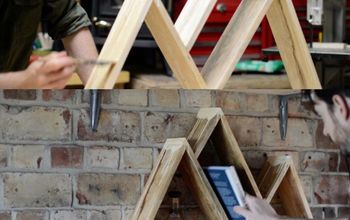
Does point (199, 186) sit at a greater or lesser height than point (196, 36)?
lesser

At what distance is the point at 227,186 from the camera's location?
87 centimetres

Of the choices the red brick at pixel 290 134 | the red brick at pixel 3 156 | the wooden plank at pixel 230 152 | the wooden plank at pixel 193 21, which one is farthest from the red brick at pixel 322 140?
the red brick at pixel 3 156

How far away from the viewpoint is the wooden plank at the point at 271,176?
89 cm

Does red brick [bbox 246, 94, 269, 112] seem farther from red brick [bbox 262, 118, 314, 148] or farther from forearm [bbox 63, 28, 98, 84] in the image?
forearm [bbox 63, 28, 98, 84]

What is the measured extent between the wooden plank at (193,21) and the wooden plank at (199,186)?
0.15 meters

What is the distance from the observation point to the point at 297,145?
0.91 meters

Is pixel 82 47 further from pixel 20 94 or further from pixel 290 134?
pixel 290 134

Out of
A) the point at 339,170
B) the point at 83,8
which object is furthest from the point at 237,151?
the point at 83,8

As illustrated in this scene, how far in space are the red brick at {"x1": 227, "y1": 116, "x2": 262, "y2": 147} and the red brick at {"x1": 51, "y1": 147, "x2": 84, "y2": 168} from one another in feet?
0.75

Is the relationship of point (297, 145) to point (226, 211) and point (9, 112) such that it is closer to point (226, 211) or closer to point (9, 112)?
point (226, 211)

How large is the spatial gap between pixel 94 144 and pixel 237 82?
0.23 m

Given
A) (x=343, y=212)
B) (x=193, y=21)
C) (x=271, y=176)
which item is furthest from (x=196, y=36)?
(x=343, y=212)

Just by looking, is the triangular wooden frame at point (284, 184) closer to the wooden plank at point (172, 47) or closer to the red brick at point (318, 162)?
the red brick at point (318, 162)

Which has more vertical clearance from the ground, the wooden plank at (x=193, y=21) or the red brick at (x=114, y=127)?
the wooden plank at (x=193, y=21)
